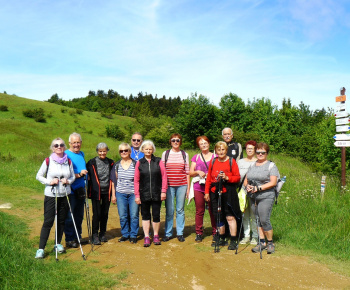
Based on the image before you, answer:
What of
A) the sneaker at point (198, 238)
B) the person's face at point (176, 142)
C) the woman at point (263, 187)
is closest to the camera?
the woman at point (263, 187)

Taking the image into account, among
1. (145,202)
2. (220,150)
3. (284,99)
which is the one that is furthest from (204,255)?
(284,99)

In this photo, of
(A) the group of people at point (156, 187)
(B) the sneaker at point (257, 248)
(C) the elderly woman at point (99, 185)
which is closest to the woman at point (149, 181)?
(A) the group of people at point (156, 187)

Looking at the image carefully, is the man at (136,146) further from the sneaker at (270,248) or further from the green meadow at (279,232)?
the sneaker at (270,248)

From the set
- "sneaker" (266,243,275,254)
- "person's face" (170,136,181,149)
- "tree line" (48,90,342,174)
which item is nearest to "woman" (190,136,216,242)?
"person's face" (170,136,181,149)

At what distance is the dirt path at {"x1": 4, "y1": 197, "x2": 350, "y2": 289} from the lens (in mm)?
4465

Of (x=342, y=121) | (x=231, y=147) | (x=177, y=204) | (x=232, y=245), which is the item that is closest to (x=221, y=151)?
(x=231, y=147)

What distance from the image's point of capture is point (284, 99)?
2500 inches

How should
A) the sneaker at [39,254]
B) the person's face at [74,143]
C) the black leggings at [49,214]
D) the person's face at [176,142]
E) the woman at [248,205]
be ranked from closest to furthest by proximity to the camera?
the sneaker at [39,254] → the black leggings at [49,214] → the person's face at [74,143] → the woman at [248,205] → the person's face at [176,142]

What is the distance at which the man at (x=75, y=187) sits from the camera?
595cm

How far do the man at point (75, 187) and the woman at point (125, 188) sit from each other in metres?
0.61

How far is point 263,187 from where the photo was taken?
5.52 meters

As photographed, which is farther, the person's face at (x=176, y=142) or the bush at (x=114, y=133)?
the bush at (x=114, y=133)

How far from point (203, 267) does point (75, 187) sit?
2672mm

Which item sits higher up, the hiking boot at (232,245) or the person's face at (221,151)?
the person's face at (221,151)
